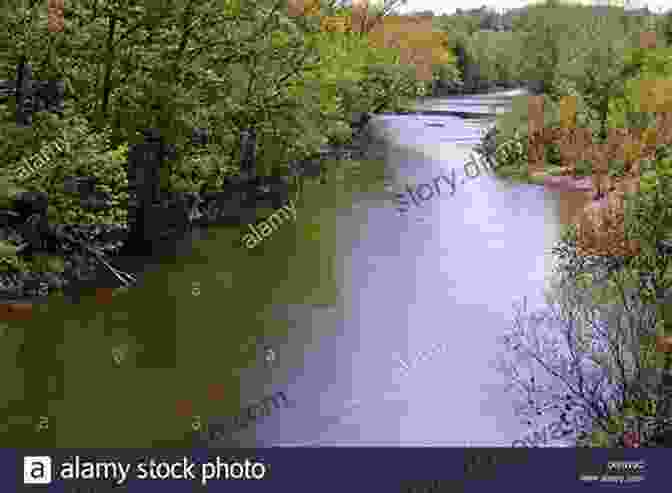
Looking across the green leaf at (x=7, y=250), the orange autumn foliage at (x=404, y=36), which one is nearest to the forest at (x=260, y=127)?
the green leaf at (x=7, y=250)

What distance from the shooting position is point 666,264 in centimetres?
1463

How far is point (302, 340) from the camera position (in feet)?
68.8

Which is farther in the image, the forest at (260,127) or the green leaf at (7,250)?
the green leaf at (7,250)

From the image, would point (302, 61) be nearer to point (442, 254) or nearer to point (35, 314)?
point (442, 254)

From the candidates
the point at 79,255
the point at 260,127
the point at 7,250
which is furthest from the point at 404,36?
the point at 7,250

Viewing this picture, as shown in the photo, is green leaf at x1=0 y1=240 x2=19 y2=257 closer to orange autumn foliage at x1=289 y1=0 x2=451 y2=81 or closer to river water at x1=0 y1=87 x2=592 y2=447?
river water at x1=0 y1=87 x2=592 y2=447

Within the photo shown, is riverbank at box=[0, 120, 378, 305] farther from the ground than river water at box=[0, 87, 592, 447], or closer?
farther from the ground

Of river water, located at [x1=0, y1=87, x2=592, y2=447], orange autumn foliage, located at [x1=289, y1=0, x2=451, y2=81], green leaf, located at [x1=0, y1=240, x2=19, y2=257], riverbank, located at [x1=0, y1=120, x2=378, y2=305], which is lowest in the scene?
river water, located at [x1=0, y1=87, x2=592, y2=447]

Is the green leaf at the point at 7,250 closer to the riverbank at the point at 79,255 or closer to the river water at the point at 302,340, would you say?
the riverbank at the point at 79,255

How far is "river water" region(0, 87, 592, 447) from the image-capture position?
16.6m

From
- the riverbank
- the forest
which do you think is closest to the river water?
the riverbank

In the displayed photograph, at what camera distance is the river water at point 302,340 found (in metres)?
16.6

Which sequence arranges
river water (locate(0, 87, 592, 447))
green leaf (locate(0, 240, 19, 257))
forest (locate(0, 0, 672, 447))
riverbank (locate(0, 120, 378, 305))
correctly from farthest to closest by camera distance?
riverbank (locate(0, 120, 378, 305))
green leaf (locate(0, 240, 19, 257))
river water (locate(0, 87, 592, 447))
forest (locate(0, 0, 672, 447))

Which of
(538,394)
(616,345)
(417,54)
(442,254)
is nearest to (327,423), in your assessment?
(538,394)
